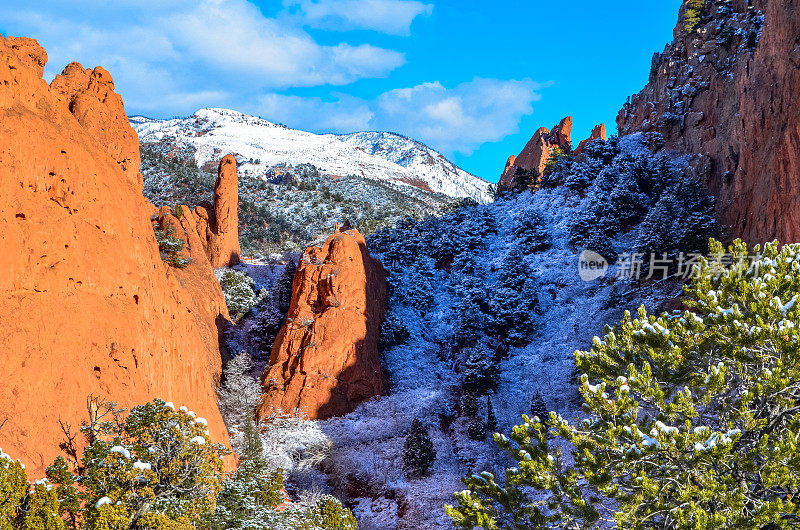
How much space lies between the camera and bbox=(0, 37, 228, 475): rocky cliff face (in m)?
15.2

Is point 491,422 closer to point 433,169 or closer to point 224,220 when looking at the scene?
point 224,220

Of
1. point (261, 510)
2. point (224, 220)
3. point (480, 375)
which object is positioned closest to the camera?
point (261, 510)

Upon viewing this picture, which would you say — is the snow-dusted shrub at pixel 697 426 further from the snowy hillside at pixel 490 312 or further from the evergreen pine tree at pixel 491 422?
the evergreen pine tree at pixel 491 422

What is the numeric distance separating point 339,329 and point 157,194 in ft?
151

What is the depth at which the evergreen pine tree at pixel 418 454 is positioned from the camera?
26.7m

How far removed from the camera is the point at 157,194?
225 feet

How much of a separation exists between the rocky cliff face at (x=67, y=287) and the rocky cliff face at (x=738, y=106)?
26378 mm

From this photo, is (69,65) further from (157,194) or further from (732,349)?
(157,194)

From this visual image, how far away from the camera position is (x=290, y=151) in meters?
143

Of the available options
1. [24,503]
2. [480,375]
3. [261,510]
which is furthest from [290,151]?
[24,503]

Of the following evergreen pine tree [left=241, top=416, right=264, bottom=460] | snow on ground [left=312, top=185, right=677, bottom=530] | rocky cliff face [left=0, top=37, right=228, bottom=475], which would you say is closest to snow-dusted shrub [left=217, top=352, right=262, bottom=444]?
evergreen pine tree [left=241, top=416, right=264, bottom=460]

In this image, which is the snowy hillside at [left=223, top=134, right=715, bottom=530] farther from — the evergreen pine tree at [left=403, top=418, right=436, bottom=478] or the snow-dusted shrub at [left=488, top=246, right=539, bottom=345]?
the evergreen pine tree at [left=403, top=418, right=436, bottom=478]

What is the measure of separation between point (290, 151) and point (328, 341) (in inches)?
4637

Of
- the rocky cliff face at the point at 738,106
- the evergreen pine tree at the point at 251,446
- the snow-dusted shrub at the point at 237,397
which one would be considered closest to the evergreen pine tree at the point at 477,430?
the evergreen pine tree at the point at 251,446
